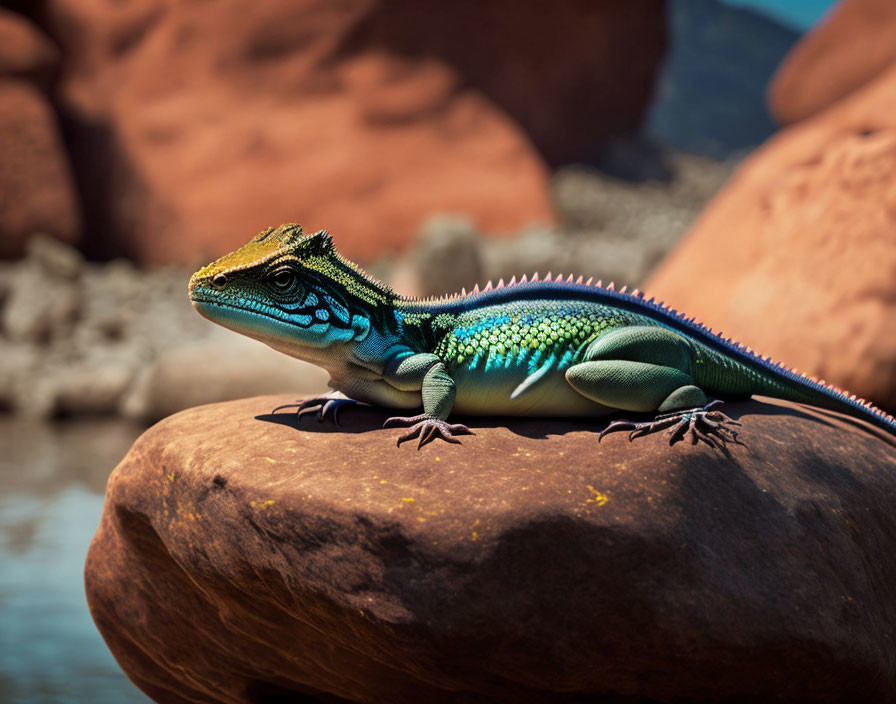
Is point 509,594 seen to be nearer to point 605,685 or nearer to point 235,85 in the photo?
point 605,685

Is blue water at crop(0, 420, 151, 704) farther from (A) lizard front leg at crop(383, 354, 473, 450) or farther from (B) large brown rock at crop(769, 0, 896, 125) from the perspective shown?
(B) large brown rock at crop(769, 0, 896, 125)

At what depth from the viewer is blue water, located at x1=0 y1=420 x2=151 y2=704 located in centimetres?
381

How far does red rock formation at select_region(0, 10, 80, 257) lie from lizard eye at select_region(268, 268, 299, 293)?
28.3 ft

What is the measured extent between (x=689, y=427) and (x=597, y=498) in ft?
1.58

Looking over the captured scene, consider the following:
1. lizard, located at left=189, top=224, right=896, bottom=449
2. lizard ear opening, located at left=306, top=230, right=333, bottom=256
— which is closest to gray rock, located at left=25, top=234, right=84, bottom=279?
lizard, located at left=189, top=224, right=896, bottom=449

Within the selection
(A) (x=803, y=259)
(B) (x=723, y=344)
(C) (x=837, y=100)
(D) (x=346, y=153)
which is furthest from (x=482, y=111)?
(B) (x=723, y=344)

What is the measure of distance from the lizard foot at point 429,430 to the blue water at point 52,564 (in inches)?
78.5

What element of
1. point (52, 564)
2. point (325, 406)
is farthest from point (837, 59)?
point (52, 564)

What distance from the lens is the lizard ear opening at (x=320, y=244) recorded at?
2740 mm

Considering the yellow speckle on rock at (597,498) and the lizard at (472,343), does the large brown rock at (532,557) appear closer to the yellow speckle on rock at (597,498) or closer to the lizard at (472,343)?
the yellow speckle on rock at (597,498)

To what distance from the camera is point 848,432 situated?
3.06m

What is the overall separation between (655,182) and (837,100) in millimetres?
5884

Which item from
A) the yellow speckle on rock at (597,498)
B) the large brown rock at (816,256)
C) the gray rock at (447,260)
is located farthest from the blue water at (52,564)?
the large brown rock at (816,256)

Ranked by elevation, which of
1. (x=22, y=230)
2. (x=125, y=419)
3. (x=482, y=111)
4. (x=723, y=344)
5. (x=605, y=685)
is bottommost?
(x=125, y=419)
